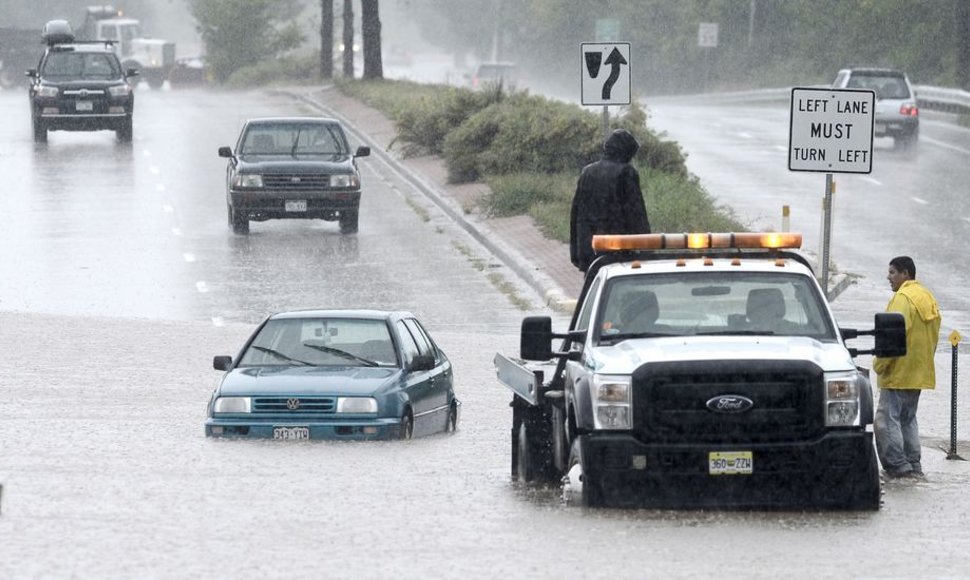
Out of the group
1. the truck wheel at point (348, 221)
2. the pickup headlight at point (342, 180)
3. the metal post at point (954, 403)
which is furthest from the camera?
the truck wheel at point (348, 221)

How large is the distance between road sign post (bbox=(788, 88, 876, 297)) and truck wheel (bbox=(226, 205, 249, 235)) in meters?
15.3

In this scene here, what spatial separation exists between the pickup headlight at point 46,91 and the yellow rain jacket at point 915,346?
1277 inches

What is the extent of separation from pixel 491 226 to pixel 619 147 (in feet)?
48.3

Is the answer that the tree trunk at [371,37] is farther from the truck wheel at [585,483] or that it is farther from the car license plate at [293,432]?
the truck wheel at [585,483]

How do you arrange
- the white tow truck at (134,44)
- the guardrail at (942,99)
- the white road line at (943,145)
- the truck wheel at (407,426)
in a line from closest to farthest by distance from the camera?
the truck wheel at (407,426), the white road line at (943,145), the guardrail at (942,99), the white tow truck at (134,44)

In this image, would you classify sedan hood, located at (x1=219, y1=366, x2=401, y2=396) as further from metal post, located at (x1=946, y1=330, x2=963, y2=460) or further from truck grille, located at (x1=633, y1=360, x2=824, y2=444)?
truck grille, located at (x1=633, y1=360, x2=824, y2=444)

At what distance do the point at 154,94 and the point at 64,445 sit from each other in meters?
57.1

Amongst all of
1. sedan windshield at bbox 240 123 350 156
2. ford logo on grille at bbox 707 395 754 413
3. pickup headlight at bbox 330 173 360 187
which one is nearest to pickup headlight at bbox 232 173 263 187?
sedan windshield at bbox 240 123 350 156

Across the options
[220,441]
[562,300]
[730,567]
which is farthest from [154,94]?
[730,567]

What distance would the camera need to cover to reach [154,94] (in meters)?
69.9

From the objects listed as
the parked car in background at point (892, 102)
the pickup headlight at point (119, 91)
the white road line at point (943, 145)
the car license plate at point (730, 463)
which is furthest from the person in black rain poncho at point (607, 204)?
the white road line at point (943, 145)

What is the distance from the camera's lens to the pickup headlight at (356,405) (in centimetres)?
1493

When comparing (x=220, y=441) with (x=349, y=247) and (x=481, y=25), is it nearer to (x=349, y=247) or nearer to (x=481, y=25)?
(x=349, y=247)

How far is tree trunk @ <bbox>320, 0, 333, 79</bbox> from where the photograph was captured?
68312 mm
